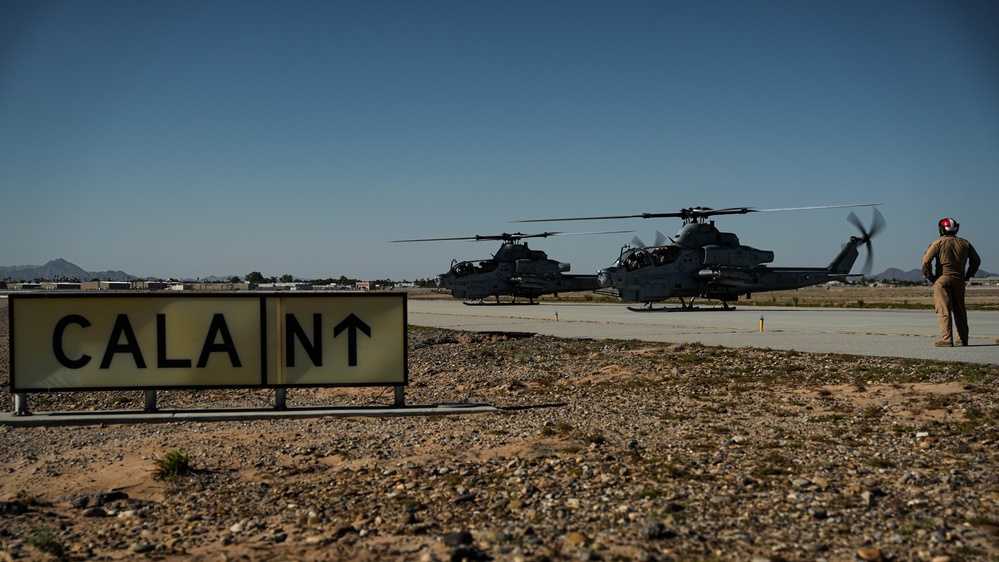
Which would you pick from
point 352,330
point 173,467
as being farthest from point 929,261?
point 173,467

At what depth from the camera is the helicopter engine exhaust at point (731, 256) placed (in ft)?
107

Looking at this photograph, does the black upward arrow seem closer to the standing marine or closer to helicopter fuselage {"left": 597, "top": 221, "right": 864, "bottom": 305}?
the standing marine

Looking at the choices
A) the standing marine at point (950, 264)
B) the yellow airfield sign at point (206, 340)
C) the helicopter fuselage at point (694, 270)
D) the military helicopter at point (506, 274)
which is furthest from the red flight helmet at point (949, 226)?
the military helicopter at point (506, 274)

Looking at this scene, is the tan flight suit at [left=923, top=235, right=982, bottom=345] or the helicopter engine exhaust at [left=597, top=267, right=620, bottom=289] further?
the helicopter engine exhaust at [left=597, top=267, right=620, bottom=289]

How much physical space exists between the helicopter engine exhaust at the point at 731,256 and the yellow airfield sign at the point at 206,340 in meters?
25.5

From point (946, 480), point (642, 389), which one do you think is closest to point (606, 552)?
point (946, 480)

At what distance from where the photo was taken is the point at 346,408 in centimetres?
918

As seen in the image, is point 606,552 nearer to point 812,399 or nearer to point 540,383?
point 812,399

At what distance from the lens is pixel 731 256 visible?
32.6 m

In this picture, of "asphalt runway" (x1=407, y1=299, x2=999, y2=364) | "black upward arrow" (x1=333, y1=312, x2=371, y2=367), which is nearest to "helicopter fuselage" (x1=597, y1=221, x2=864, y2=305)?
"asphalt runway" (x1=407, y1=299, x2=999, y2=364)

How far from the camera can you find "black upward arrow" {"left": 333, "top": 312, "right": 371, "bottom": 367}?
9.30 meters

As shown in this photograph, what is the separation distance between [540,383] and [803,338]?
8939 mm

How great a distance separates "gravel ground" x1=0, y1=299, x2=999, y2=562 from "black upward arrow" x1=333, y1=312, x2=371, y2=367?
90cm

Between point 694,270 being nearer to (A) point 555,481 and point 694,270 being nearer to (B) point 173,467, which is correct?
(A) point 555,481
